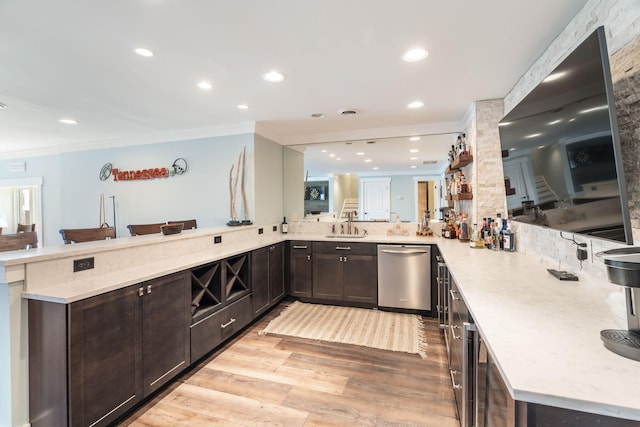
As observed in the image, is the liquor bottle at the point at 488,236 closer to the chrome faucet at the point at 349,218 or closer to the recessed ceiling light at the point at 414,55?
the recessed ceiling light at the point at 414,55

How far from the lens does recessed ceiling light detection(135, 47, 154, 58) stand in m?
Result: 2.03

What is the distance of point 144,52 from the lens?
6.77 ft

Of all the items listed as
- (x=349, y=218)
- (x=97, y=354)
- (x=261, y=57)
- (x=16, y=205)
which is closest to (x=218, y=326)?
(x=97, y=354)

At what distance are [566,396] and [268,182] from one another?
152 inches

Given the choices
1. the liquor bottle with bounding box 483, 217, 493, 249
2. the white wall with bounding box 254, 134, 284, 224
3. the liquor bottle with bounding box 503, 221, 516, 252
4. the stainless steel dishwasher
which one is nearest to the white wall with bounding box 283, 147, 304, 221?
the white wall with bounding box 254, 134, 284, 224

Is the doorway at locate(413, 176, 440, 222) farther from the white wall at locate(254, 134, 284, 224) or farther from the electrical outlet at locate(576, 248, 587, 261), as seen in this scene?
the electrical outlet at locate(576, 248, 587, 261)

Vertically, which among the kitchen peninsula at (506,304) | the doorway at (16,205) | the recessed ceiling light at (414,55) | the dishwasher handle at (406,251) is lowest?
the dishwasher handle at (406,251)

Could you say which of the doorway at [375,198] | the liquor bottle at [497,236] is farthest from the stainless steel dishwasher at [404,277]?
the doorway at [375,198]

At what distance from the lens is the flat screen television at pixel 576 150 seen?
40.9 inches

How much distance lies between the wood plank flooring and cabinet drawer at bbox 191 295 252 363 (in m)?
0.14

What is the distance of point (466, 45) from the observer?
6.53 feet

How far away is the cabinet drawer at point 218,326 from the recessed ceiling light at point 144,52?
2057 millimetres

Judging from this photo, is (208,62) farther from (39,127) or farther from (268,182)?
(39,127)

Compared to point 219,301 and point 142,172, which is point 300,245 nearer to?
point 219,301
